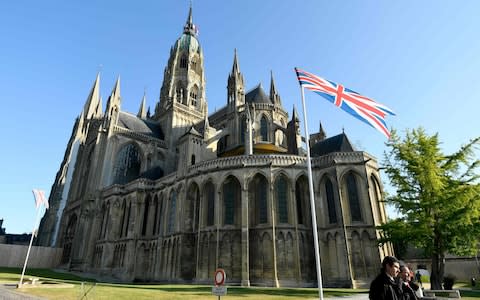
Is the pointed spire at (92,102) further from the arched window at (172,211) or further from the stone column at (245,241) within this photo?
the stone column at (245,241)

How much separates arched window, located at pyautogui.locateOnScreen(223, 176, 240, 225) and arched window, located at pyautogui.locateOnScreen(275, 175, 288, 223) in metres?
3.65

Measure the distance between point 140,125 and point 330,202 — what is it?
108ft

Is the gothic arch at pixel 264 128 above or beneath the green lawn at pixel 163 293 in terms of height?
above

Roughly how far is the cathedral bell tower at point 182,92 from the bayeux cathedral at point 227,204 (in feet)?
2.72

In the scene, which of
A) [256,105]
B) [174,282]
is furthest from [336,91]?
[256,105]

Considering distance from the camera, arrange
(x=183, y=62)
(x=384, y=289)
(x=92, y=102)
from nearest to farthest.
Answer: (x=384, y=289) → (x=183, y=62) → (x=92, y=102)

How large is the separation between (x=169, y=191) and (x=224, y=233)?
9112 millimetres

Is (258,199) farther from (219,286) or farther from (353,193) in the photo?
(219,286)

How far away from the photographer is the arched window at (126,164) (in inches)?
1523

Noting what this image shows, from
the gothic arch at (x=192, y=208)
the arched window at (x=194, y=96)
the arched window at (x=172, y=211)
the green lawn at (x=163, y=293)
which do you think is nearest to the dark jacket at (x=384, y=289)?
the green lawn at (x=163, y=293)

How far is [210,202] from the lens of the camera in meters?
26.0

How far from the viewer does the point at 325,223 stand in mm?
23000

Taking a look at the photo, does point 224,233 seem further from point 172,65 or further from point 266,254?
point 172,65

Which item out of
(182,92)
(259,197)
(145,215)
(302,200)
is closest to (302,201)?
(302,200)
